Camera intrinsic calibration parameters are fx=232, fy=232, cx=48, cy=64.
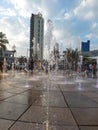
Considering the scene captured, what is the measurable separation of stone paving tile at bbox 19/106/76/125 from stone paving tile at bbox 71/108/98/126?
18 cm

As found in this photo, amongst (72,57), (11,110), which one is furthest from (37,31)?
(11,110)

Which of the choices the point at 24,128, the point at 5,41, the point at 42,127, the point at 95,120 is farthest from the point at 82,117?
the point at 5,41

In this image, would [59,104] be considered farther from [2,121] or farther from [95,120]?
[2,121]

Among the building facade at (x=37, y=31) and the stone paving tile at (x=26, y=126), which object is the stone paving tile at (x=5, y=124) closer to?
the stone paving tile at (x=26, y=126)

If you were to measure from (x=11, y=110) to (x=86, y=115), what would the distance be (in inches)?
86.0

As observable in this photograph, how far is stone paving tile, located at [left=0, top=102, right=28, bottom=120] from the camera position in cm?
619

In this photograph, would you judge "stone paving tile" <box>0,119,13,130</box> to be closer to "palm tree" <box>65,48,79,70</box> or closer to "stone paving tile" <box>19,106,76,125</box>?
"stone paving tile" <box>19,106,76,125</box>

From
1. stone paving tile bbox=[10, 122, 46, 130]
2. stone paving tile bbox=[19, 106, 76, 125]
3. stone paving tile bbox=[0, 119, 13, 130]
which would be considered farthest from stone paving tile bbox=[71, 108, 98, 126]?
stone paving tile bbox=[0, 119, 13, 130]

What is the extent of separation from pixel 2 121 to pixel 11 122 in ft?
0.82

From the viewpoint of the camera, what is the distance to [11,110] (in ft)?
22.5

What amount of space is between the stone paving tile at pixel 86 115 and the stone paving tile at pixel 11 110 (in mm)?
1564

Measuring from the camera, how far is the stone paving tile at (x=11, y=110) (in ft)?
20.3

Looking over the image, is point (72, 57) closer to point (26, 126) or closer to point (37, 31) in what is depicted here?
point (37, 31)

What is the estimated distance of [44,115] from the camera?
641cm
